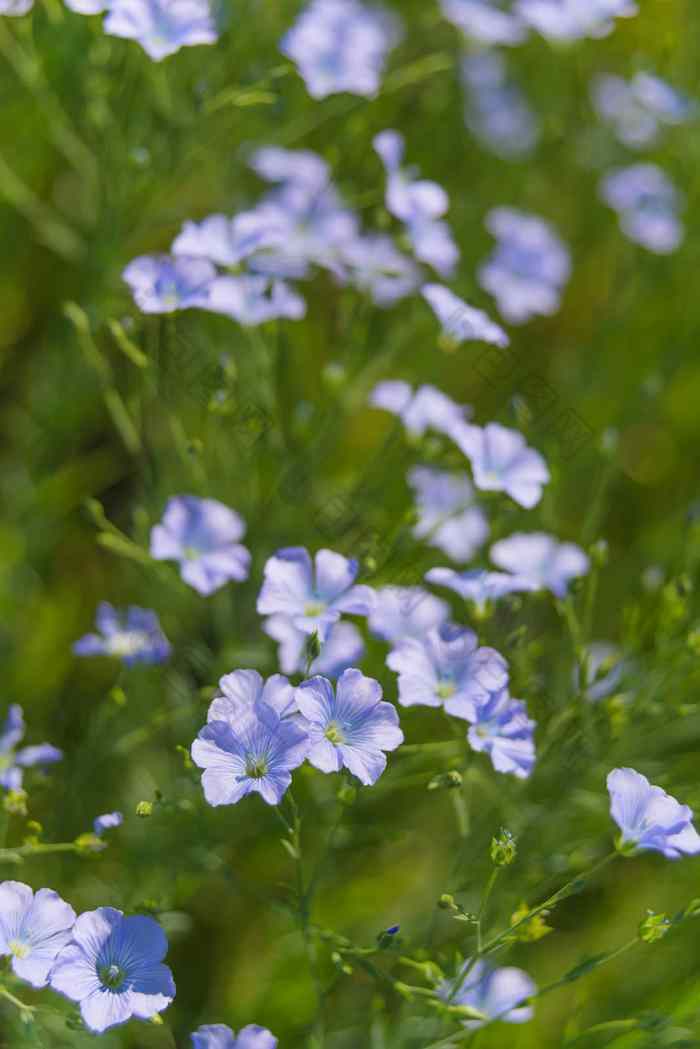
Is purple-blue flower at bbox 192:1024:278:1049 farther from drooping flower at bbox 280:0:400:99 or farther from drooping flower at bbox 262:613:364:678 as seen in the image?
drooping flower at bbox 280:0:400:99

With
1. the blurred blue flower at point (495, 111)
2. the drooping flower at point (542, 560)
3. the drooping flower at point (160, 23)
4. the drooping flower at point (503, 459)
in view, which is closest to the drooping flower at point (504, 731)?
the drooping flower at point (542, 560)

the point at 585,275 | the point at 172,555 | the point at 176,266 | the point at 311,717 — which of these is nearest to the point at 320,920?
the point at 172,555

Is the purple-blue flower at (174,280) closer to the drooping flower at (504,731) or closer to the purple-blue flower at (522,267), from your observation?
the drooping flower at (504,731)

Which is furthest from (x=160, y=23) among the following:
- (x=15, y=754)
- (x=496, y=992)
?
(x=496, y=992)

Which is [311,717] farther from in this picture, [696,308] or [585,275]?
[585,275]

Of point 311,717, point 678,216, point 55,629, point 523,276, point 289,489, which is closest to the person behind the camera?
point 311,717
